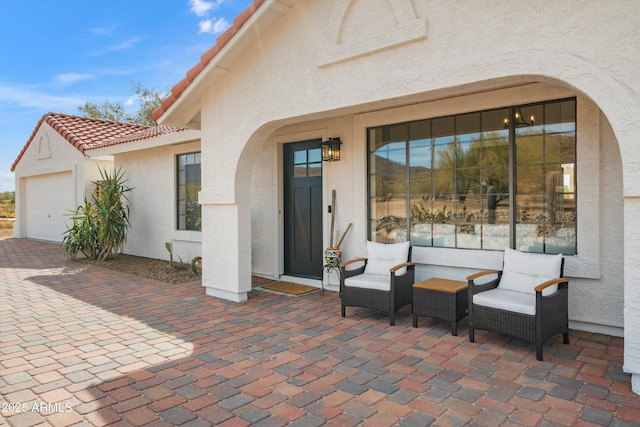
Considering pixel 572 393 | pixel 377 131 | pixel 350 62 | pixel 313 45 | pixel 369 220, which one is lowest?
pixel 572 393

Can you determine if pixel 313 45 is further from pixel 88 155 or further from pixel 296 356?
pixel 88 155

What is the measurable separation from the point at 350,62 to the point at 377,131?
2008mm

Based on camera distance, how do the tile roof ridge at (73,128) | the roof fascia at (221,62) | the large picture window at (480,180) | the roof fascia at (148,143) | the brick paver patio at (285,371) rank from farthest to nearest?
the tile roof ridge at (73,128)
the roof fascia at (148,143)
the roof fascia at (221,62)
the large picture window at (480,180)
the brick paver patio at (285,371)

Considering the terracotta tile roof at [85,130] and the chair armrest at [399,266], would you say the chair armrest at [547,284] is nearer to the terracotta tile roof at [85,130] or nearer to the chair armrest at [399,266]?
the chair armrest at [399,266]

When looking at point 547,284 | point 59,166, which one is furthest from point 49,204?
point 547,284

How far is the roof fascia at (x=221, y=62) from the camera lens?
5743 millimetres

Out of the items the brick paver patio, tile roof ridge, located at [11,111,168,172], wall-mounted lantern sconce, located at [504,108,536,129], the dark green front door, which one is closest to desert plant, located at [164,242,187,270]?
the dark green front door

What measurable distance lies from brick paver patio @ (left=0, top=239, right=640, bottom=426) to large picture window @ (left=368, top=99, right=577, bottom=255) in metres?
1.38

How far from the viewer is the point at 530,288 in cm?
490

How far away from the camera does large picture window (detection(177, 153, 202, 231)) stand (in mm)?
10273

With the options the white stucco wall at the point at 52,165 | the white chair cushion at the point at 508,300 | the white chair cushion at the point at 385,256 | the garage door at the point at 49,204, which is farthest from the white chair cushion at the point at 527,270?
the garage door at the point at 49,204

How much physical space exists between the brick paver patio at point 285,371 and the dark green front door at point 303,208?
5.75 feet

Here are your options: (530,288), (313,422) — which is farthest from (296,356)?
(530,288)

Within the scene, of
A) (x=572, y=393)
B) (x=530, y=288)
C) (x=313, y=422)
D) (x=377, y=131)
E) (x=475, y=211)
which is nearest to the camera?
(x=313, y=422)
